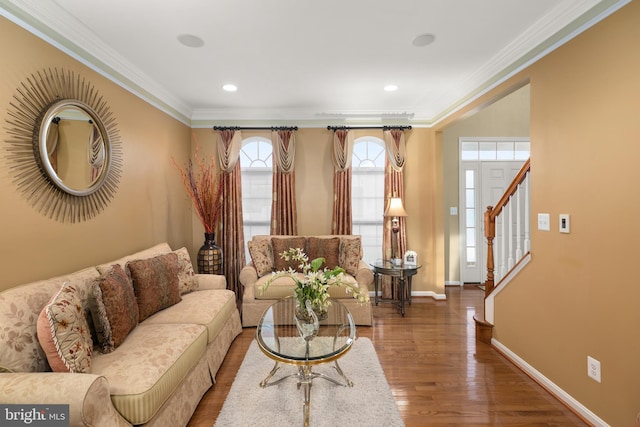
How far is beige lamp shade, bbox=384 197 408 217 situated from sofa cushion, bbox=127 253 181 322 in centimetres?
277

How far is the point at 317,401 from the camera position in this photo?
209 centimetres

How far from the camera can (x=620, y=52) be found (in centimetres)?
173

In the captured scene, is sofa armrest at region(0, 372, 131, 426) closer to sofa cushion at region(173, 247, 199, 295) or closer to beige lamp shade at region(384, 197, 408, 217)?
sofa cushion at region(173, 247, 199, 295)

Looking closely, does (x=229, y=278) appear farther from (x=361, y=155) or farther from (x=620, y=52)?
(x=620, y=52)

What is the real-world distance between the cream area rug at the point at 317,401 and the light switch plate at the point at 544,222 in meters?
1.75

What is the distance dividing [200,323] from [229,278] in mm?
2041

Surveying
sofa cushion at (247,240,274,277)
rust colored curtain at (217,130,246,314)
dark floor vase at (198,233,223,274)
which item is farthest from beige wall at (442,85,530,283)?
dark floor vase at (198,233,223,274)

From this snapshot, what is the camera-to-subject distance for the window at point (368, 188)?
463 cm

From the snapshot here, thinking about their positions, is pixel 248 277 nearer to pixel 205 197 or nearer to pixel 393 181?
pixel 205 197

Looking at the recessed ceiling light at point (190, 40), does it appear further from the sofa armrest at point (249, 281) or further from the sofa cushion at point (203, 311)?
the sofa armrest at point (249, 281)

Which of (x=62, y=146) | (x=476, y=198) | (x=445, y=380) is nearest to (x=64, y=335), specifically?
(x=62, y=146)

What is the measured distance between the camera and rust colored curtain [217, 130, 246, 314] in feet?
14.2

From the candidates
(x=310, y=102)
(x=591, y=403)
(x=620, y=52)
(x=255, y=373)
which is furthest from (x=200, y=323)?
(x=620, y=52)

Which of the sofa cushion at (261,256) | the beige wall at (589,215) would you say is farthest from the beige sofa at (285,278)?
the beige wall at (589,215)
